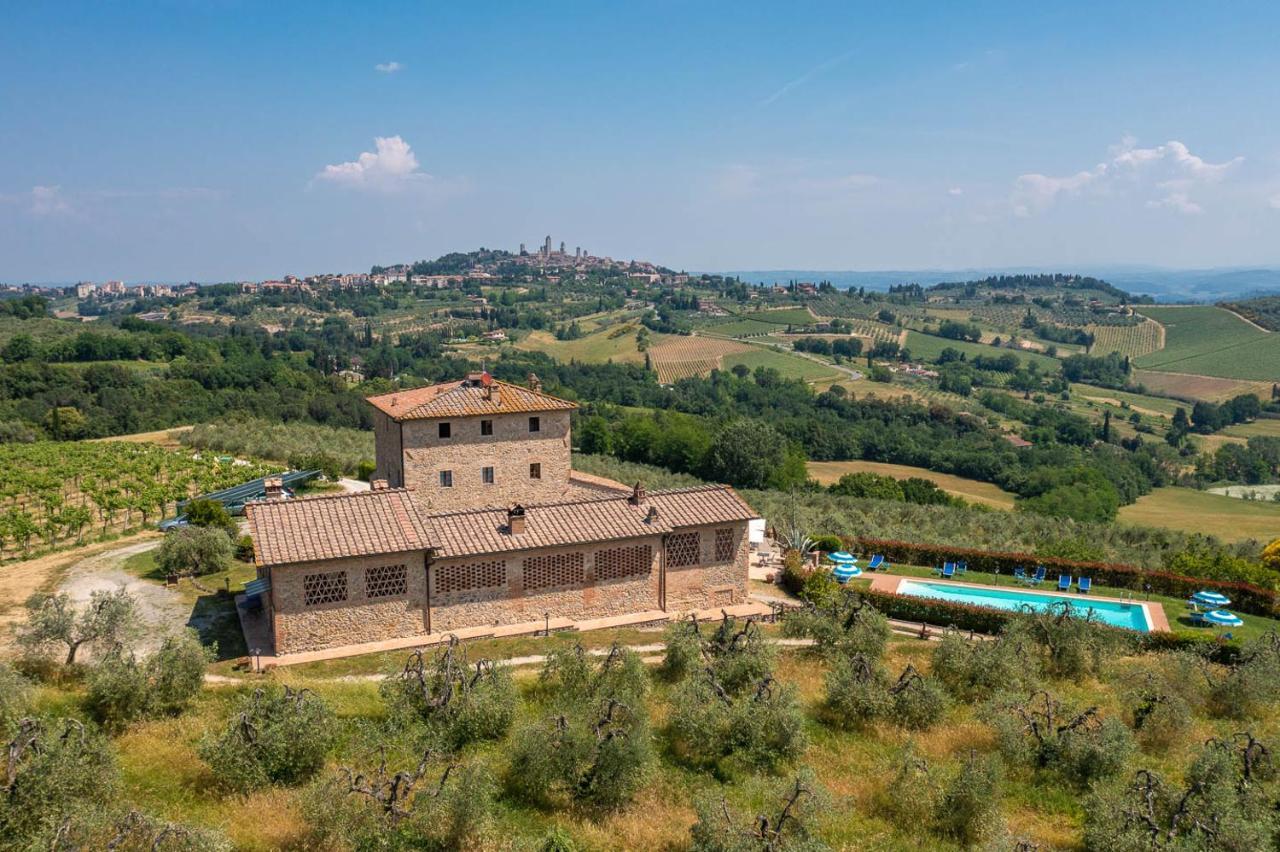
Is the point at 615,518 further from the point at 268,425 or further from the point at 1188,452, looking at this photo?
the point at 1188,452

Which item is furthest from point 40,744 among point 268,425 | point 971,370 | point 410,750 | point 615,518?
point 971,370

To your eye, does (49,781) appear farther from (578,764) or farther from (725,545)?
(725,545)

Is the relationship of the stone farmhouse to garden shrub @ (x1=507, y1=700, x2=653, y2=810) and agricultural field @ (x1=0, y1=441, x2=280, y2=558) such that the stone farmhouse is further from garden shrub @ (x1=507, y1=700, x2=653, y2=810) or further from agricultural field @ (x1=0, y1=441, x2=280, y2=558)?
agricultural field @ (x1=0, y1=441, x2=280, y2=558)

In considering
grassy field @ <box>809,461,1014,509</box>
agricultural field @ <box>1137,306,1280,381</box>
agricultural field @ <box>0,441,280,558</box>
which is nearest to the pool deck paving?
agricultural field @ <box>0,441,280,558</box>

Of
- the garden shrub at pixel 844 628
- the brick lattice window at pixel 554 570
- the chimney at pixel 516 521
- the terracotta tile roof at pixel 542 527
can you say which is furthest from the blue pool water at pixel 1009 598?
the chimney at pixel 516 521

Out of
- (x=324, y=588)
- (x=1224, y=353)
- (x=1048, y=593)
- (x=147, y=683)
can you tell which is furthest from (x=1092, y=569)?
(x=1224, y=353)

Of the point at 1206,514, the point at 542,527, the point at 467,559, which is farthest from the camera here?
the point at 1206,514

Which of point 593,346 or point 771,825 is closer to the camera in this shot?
point 771,825
